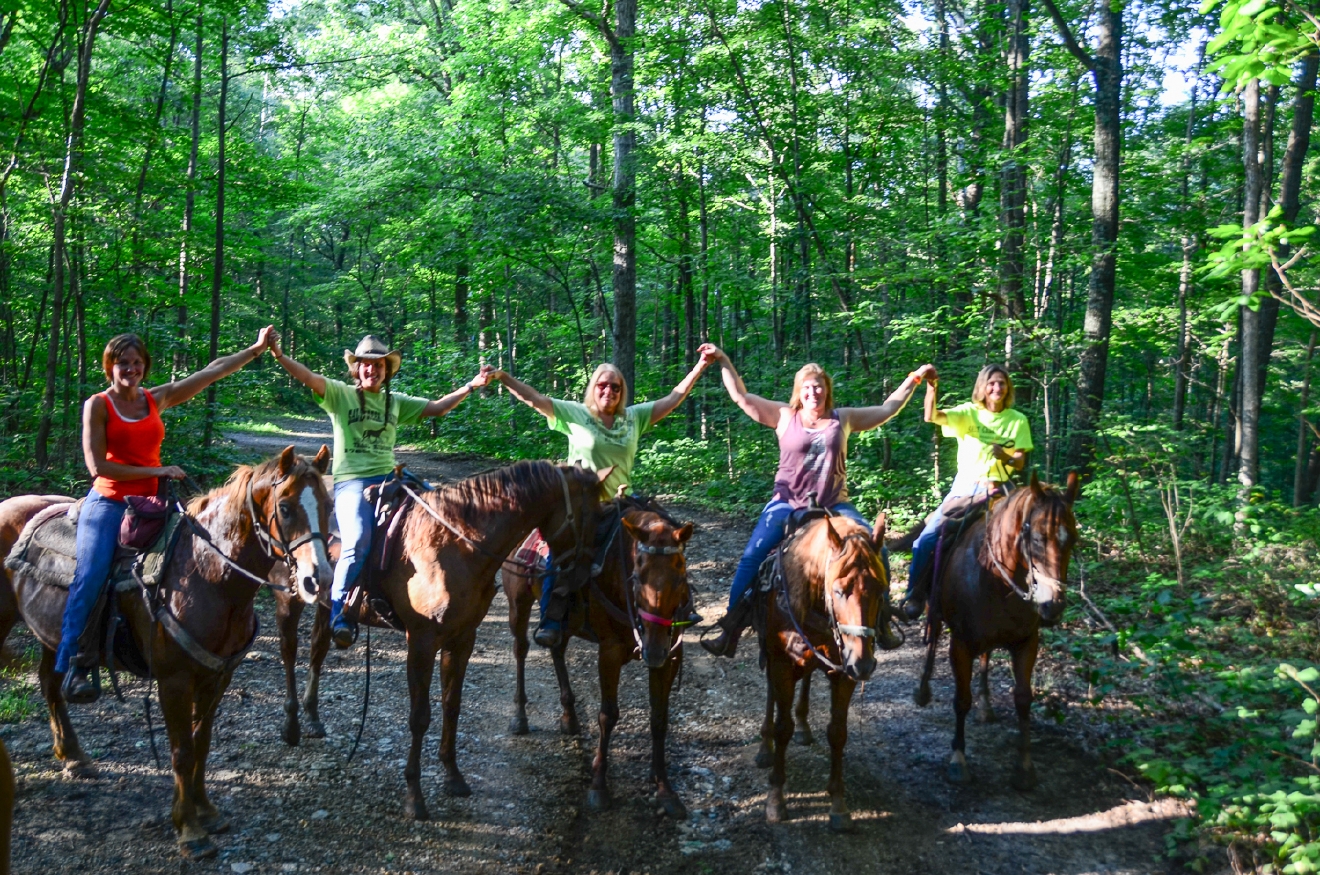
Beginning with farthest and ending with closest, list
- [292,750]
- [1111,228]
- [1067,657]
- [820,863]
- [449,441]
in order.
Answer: [449,441] → [1111,228] → [1067,657] → [292,750] → [820,863]

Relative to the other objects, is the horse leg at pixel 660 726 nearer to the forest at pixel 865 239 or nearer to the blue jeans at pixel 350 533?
the blue jeans at pixel 350 533

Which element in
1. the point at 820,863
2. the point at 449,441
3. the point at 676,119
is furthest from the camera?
the point at 449,441

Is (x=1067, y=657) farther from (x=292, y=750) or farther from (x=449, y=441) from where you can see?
(x=449, y=441)

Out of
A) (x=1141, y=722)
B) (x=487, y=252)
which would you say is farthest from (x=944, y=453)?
(x=487, y=252)

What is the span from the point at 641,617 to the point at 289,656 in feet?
10.3

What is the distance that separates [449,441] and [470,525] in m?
18.2

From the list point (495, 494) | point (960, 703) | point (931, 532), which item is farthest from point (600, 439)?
point (960, 703)

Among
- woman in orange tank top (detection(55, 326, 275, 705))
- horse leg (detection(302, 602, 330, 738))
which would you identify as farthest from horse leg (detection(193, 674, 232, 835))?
horse leg (detection(302, 602, 330, 738))

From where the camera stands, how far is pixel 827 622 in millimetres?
5000

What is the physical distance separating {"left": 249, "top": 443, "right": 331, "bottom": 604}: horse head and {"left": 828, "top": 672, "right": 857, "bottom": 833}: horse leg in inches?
122

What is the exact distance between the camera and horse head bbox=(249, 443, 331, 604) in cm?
443

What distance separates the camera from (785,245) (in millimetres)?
16047

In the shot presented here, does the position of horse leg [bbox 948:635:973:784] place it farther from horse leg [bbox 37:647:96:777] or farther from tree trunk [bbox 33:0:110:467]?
tree trunk [bbox 33:0:110:467]

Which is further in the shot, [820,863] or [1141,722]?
[1141,722]
